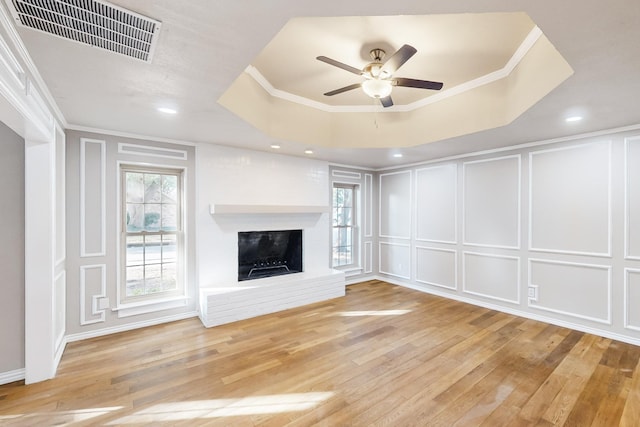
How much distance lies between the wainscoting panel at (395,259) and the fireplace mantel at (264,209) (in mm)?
1819

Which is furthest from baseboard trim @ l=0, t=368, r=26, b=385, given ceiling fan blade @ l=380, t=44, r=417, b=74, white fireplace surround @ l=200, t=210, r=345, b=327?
ceiling fan blade @ l=380, t=44, r=417, b=74

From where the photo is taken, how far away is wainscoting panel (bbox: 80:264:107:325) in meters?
3.27

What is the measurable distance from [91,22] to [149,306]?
10.8 feet

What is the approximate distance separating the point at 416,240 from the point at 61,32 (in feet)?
17.6

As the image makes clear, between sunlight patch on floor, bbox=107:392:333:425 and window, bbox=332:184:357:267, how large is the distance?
3560mm

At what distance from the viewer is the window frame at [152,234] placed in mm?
3547

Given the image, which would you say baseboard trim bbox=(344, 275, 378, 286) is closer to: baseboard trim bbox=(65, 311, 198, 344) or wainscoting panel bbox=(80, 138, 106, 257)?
baseboard trim bbox=(65, 311, 198, 344)

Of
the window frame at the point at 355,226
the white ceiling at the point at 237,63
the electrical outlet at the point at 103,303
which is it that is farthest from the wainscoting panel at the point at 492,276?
the electrical outlet at the point at 103,303

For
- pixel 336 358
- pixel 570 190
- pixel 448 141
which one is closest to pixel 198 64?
pixel 336 358

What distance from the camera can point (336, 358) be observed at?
9.37ft

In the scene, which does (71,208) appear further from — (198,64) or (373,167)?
(373,167)

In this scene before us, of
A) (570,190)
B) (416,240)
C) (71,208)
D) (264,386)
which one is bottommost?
(264,386)

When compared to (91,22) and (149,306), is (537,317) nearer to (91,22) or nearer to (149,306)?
(149,306)

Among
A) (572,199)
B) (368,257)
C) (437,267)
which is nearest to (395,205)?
(368,257)
